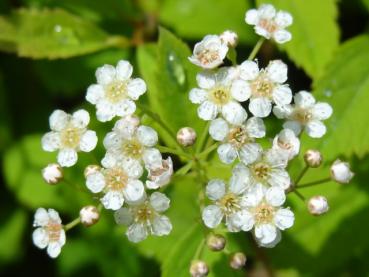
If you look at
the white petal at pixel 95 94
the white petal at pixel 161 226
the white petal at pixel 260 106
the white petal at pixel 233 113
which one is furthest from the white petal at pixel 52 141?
A: the white petal at pixel 260 106

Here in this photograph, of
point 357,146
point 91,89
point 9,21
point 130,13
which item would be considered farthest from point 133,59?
point 357,146

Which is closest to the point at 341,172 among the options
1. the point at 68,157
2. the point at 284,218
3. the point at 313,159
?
the point at 313,159

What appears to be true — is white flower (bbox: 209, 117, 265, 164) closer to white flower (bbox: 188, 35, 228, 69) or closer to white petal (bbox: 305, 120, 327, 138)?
white flower (bbox: 188, 35, 228, 69)

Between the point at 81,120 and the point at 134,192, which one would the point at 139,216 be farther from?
the point at 81,120

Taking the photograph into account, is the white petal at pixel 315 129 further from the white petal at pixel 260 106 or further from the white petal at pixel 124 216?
the white petal at pixel 124 216

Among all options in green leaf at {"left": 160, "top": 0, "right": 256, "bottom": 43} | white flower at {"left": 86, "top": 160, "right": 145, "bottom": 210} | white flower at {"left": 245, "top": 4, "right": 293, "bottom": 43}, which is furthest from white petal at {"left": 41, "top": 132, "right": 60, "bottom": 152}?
green leaf at {"left": 160, "top": 0, "right": 256, "bottom": 43}
